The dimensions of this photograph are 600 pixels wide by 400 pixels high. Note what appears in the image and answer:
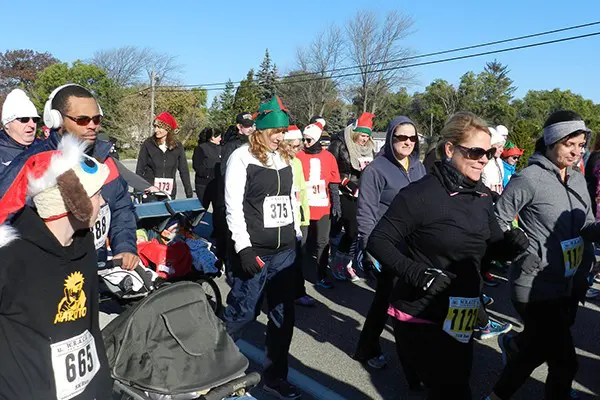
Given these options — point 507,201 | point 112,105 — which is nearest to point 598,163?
point 507,201

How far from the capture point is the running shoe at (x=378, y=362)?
4.65 metres

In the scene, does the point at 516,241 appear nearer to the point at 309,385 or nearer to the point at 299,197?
the point at 309,385

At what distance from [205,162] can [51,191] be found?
24.7 ft

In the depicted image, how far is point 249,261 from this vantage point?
152 inches

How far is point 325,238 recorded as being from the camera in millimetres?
7066

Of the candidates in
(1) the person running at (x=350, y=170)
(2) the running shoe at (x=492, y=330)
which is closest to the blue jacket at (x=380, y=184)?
(2) the running shoe at (x=492, y=330)

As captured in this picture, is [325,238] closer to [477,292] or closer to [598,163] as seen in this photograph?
[598,163]

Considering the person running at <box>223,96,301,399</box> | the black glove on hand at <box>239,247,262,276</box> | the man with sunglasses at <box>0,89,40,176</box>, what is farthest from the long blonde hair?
the man with sunglasses at <box>0,89,40,176</box>

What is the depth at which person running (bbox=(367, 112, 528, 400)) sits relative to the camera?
2.92 m

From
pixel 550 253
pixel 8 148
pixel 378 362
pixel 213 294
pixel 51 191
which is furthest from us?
pixel 213 294

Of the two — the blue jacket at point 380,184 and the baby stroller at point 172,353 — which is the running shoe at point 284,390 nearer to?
the blue jacket at point 380,184

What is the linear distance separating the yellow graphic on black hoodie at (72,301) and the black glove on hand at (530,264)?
261cm

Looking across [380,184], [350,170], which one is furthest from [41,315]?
[350,170]

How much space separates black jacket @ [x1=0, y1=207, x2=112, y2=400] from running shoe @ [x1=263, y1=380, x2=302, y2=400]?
203 centimetres
